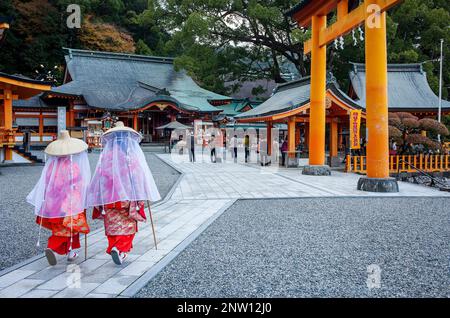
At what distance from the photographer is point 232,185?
1106 cm

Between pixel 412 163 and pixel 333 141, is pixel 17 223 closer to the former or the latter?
pixel 412 163

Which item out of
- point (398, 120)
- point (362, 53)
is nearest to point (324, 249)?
point (398, 120)

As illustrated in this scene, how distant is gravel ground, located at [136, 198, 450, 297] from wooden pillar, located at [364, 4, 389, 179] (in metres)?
2.35

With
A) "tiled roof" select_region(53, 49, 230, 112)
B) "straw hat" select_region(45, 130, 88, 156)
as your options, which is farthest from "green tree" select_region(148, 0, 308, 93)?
"straw hat" select_region(45, 130, 88, 156)

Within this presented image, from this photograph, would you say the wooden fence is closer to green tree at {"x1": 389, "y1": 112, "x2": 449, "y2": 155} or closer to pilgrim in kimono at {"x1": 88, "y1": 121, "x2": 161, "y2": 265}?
green tree at {"x1": 389, "y1": 112, "x2": 449, "y2": 155}

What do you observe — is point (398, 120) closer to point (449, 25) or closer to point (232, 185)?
point (232, 185)

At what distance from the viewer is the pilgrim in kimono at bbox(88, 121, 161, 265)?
4184 mm

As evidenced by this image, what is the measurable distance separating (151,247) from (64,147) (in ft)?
5.56

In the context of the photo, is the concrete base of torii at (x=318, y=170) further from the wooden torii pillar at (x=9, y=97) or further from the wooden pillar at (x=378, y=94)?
the wooden torii pillar at (x=9, y=97)

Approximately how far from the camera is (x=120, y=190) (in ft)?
13.7

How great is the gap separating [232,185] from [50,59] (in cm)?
3438

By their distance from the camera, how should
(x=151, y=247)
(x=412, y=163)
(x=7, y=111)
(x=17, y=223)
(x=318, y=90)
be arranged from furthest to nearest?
(x=7, y=111), (x=412, y=163), (x=318, y=90), (x=17, y=223), (x=151, y=247)

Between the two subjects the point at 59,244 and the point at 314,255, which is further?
the point at 314,255

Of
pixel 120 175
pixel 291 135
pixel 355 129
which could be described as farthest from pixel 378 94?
pixel 120 175
